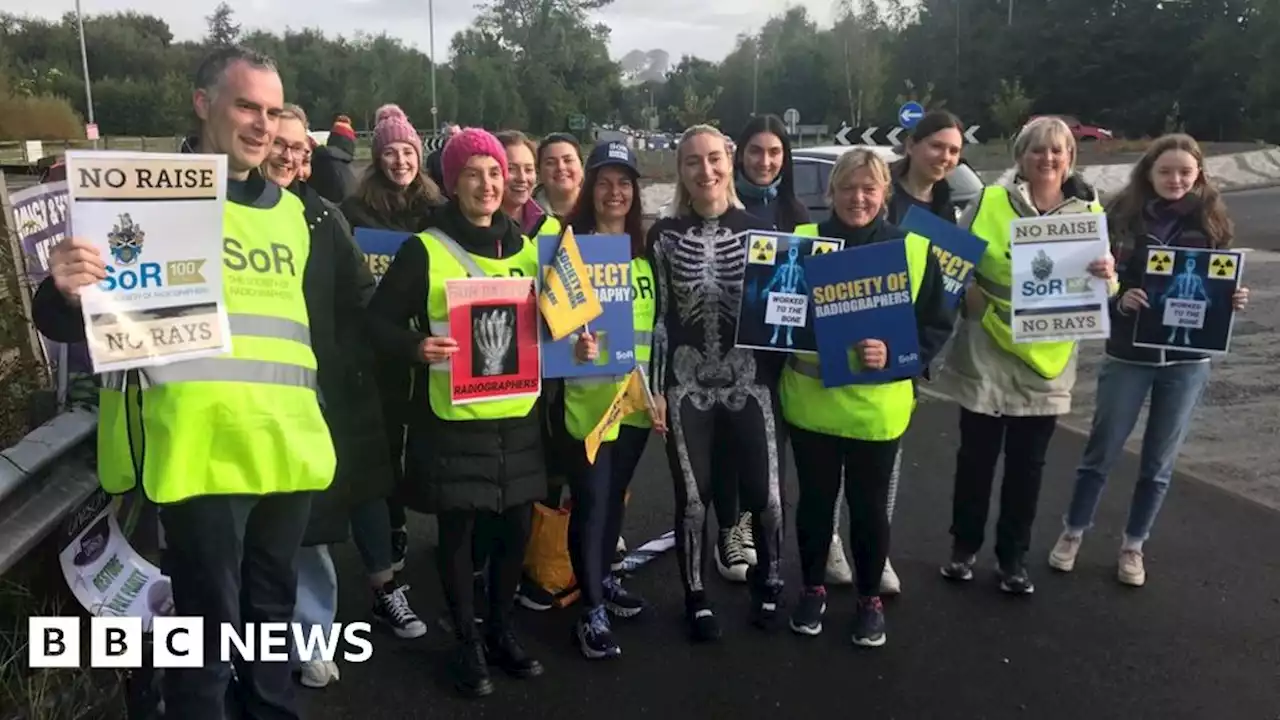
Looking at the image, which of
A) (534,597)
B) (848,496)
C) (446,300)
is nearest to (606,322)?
(446,300)

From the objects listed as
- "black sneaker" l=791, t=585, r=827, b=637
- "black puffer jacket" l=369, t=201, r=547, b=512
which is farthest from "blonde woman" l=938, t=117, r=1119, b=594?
"black puffer jacket" l=369, t=201, r=547, b=512

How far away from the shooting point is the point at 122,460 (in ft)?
9.00

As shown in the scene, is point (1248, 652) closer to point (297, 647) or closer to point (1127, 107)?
point (297, 647)

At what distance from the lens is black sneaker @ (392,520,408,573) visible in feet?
15.8

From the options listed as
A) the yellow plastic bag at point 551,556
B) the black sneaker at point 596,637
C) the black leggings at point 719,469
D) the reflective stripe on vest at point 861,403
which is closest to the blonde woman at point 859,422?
the reflective stripe on vest at point 861,403

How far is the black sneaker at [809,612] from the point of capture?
4.20 meters

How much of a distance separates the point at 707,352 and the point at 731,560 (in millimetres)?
1273

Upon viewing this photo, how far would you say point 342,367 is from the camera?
3.46m

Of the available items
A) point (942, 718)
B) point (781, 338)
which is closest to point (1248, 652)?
point (942, 718)

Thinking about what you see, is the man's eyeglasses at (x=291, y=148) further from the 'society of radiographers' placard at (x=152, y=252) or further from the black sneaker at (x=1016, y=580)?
the black sneaker at (x=1016, y=580)

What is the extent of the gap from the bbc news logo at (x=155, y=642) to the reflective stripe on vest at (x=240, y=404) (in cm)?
44

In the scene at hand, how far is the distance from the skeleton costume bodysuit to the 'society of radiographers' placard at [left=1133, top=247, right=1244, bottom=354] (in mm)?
1810

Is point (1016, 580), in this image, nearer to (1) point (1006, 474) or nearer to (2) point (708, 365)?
(1) point (1006, 474)

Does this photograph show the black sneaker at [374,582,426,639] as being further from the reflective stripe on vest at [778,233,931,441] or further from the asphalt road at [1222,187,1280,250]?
the asphalt road at [1222,187,1280,250]
